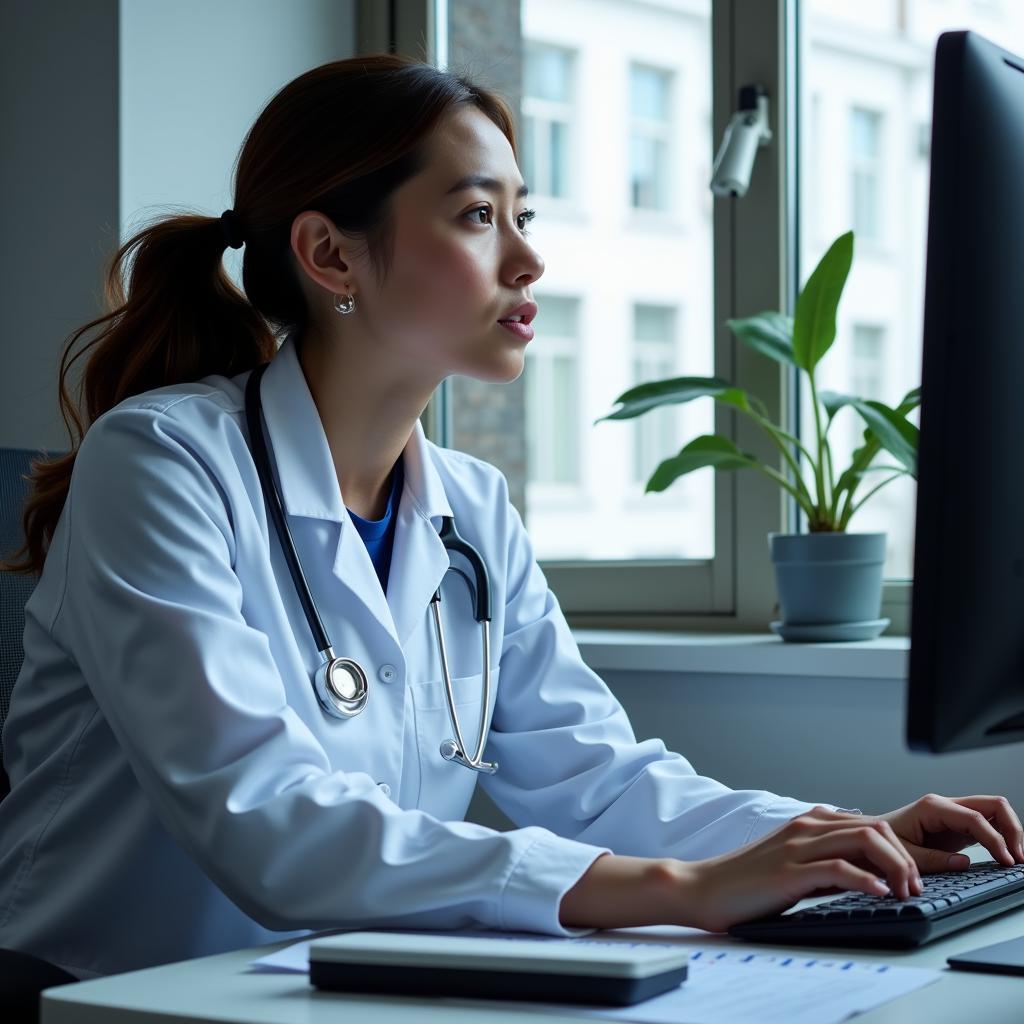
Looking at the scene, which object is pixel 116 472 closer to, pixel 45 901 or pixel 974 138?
pixel 45 901

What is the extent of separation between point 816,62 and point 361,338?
3.57 ft

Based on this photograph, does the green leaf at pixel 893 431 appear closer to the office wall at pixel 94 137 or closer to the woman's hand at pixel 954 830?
the woman's hand at pixel 954 830

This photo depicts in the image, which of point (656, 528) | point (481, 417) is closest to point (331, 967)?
point (481, 417)

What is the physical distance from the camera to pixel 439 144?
4.52ft

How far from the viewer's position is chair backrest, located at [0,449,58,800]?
4.38 feet

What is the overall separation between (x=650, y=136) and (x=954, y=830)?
266cm

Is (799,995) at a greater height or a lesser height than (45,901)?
greater

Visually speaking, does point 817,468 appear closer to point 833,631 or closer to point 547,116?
point 833,631

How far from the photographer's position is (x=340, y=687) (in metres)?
1.18

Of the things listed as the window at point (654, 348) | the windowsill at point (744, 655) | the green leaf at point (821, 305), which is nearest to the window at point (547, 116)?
the window at point (654, 348)

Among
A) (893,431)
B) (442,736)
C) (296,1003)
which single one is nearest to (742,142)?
(893,431)

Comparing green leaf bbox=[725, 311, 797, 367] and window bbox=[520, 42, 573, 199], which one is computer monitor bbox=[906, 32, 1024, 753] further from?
window bbox=[520, 42, 573, 199]

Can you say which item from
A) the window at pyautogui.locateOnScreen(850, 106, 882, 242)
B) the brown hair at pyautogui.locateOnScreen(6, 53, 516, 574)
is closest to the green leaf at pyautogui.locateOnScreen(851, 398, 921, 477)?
the window at pyautogui.locateOnScreen(850, 106, 882, 242)

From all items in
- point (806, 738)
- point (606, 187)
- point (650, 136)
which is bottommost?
point (806, 738)
